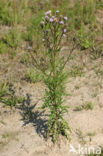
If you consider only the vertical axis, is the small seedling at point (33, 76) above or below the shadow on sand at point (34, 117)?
above

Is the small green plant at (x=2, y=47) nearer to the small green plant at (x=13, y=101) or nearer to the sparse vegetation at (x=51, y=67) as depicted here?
the sparse vegetation at (x=51, y=67)

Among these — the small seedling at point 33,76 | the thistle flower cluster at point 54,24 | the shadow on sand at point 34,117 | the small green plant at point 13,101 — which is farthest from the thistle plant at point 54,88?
the small seedling at point 33,76

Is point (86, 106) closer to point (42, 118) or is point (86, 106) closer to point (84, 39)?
point (42, 118)

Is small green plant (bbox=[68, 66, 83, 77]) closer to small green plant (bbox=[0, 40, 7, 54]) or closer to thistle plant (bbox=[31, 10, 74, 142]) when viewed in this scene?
thistle plant (bbox=[31, 10, 74, 142])

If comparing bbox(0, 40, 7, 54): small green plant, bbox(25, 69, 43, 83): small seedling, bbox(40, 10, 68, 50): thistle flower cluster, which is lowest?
bbox(25, 69, 43, 83): small seedling

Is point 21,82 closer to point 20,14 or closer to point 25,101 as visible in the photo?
point 25,101

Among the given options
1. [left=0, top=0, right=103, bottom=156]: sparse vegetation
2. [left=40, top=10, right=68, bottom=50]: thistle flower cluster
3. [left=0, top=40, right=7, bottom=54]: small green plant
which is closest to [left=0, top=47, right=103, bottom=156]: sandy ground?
[left=0, top=0, right=103, bottom=156]: sparse vegetation

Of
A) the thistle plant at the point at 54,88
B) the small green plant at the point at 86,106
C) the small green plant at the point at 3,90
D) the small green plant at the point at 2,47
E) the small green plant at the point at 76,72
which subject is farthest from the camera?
the small green plant at the point at 2,47

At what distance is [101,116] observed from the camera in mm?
3309

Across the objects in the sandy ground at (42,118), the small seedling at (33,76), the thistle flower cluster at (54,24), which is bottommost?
the sandy ground at (42,118)

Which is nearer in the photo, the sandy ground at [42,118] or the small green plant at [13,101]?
the sandy ground at [42,118]

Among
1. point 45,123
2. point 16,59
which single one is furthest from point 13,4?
point 45,123

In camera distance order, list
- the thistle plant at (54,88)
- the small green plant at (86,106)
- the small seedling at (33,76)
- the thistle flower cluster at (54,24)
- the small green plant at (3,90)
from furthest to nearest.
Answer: the small seedling at (33,76)
the small green plant at (3,90)
the small green plant at (86,106)
the thistle plant at (54,88)
the thistle flower cluster at (54,24)

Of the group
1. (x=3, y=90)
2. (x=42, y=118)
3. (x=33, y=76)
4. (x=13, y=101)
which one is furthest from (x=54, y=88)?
(x=3, y=90)
